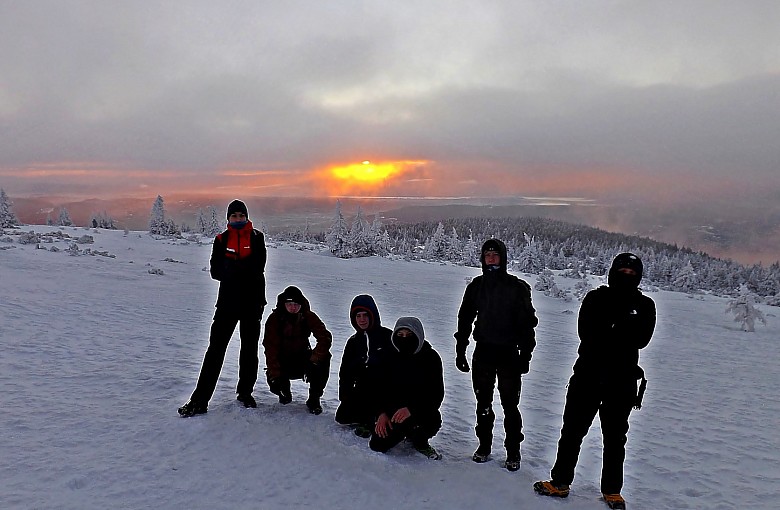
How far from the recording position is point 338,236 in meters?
54.8

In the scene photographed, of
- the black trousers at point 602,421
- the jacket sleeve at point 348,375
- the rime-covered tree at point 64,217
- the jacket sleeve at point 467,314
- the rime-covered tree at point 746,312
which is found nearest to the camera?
the black trousers at point 602,421

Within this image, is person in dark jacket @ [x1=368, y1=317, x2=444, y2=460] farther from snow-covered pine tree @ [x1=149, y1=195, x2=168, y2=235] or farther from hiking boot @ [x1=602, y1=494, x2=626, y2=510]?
snow-covered pine tree @ [x1=149, y1=195, x2=168, y2=235]

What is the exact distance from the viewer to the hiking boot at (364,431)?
16.7ft

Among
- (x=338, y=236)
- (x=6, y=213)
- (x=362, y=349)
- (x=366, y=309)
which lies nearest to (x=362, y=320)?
(x=366, y=309)

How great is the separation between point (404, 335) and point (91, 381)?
14.9 ft

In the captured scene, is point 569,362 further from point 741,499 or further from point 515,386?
point 515,386

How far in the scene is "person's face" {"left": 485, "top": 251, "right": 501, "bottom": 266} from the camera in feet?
15.8

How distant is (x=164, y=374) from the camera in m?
6.80

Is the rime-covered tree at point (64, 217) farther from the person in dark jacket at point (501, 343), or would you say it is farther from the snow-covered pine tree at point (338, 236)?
the person in dark jacket at point (501, 343)

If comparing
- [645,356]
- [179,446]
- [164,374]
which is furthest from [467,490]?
[645,356]

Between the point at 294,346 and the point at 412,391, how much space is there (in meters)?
1.66

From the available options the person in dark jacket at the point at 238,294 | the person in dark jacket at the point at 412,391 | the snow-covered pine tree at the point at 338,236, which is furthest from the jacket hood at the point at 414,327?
the snow-covered pine tree at the point at 338,236

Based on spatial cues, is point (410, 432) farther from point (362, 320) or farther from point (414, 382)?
point (362, 320)

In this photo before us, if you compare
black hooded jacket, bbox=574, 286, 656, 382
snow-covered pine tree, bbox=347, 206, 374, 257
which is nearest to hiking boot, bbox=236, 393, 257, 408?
black hooded jacket, bbox=574, 286, 656, 382
